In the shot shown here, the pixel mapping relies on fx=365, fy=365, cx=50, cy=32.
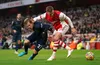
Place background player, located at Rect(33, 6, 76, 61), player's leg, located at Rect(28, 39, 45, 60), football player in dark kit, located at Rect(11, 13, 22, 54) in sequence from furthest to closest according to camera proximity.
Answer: football player in dark kit, located at Rect(11, 13, 22, 54)
background player, located at Rect(33, 6, 76, 61)
player's leg, located at Rect(28, 39, 45, 60)

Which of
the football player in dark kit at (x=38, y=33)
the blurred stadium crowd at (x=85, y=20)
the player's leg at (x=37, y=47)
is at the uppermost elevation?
the football player in dark kit at (x=38, y=33)

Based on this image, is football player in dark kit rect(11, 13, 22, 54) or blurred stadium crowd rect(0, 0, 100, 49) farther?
blurred stadium crowd rect(0, 0, 100, 49)

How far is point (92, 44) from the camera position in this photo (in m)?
29.8

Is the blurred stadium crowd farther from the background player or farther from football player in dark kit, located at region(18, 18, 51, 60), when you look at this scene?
football player in dark kit, located at region(18, 18, 51, 60)

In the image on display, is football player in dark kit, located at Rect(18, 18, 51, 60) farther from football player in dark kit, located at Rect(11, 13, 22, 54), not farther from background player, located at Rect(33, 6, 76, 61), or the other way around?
football player in dark kit, located at Rect(11, 13, 22, 54)

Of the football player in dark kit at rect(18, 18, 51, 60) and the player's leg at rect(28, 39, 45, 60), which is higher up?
the football player in dark kit at rect(18, 18, 51, 60)

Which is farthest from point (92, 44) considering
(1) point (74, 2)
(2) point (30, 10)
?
(2) point (30, 10)

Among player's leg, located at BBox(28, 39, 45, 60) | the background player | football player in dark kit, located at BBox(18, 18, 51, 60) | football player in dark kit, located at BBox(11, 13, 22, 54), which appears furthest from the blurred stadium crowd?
player's leg, located at BBox(28, 39, 45, 60)

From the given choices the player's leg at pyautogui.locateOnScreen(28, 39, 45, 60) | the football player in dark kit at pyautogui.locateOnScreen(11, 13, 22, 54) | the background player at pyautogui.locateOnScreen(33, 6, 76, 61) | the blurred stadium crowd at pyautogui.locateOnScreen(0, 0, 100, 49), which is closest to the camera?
the player's leg at pyautogui.locateOnScreen(28, 39, 45, 60)

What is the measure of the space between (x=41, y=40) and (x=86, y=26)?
68.0 feet

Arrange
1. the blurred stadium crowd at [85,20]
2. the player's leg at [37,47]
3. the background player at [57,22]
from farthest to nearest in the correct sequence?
the blurred stadium crowd at [85,20] → the background player at [57,22] → the player's leg at [37,47]

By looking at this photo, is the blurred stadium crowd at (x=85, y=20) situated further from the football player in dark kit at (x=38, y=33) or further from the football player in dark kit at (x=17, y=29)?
the football player in dark kit at (x=38, y=33)

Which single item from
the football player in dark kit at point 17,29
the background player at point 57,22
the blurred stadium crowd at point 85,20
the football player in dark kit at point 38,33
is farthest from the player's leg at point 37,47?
the blurred stadium crowd at point 85,20

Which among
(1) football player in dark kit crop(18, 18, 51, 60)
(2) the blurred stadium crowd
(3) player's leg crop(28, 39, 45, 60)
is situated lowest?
(2) the blurred stadium crowd
